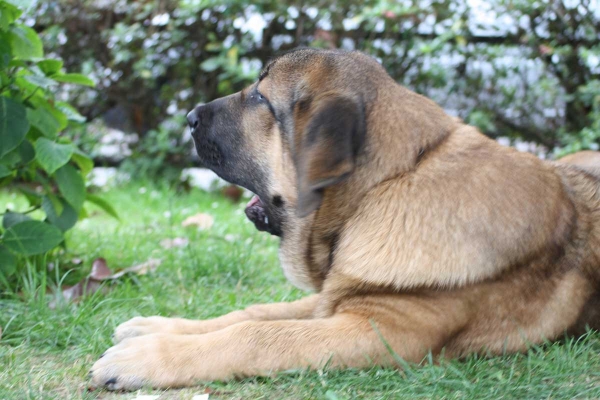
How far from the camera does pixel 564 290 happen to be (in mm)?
2428

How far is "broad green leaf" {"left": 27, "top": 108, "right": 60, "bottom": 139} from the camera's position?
3.23 metres

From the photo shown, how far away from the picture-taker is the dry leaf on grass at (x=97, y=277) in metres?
3.23

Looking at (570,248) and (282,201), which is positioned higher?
(282,201)

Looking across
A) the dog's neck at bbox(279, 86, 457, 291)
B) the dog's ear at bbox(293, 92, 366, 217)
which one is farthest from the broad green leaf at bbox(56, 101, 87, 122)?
the dog's ear at bbox(293, 92, 366, 217)

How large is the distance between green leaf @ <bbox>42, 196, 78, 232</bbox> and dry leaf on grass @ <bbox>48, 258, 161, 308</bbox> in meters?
0.28

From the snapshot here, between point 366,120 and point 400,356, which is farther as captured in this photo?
point 366,120

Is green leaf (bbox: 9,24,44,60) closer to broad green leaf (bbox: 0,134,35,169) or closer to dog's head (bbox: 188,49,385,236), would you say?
broad green leaf (bbox: 0,134,35,169)

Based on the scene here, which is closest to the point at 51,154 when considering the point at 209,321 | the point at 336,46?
the point at 209,321

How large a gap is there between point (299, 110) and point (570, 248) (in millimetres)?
1082

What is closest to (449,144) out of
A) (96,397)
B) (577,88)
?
(96,397)

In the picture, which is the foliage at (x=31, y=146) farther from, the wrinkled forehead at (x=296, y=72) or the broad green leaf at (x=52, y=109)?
the wrinkled forehead at (x=296, y=72)

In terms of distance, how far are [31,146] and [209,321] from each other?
1.25m

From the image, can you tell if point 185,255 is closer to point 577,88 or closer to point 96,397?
point 96,397

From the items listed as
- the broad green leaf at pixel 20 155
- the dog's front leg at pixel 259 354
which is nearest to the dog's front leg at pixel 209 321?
the dog's front leg at pixel 259 354
